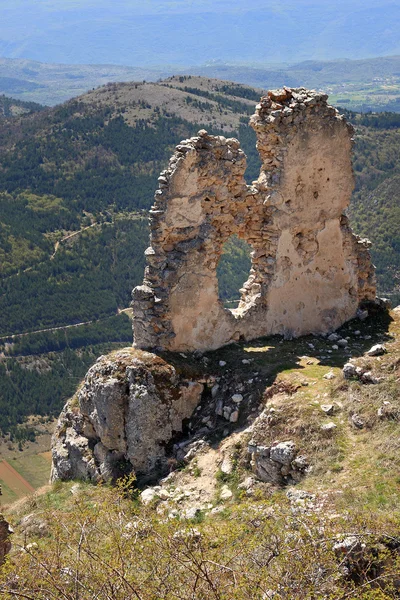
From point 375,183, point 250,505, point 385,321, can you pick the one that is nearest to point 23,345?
point 375,183

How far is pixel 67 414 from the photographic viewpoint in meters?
15.6

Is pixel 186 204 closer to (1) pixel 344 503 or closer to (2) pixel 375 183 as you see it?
(1) pixel 344 503

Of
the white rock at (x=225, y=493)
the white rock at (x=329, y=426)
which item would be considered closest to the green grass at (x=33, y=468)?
the white rock at (x=225, y=493)

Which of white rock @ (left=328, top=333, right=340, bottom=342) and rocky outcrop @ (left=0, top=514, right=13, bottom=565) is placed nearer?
rocky outcrop @ (left=0, top=514, right=13, bottom=565)

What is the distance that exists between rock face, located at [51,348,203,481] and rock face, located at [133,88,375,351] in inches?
43.3

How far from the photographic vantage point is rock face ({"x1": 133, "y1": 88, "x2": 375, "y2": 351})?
15.3 metres

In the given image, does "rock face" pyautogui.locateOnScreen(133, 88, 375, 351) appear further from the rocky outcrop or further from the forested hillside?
the forested hillside

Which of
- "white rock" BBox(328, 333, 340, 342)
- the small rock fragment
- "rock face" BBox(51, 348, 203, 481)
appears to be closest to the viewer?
the small rock fragment

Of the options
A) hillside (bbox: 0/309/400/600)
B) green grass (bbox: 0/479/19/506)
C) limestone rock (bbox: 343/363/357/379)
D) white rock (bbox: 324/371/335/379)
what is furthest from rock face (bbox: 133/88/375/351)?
green grass (bbox: 0/479/19/506)

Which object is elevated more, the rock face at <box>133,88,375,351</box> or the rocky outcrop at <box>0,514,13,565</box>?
the rock face at <box>133,88,375,351</box>

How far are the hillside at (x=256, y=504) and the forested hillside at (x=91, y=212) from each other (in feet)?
120

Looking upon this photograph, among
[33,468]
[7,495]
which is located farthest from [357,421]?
[33,468]

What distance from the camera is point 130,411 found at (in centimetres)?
1405

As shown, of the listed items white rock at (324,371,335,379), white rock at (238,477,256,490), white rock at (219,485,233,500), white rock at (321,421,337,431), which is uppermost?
white rock at (324,371,335,379)
